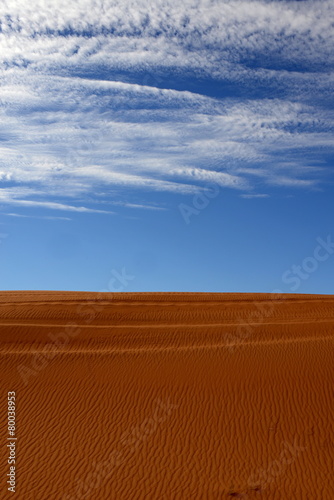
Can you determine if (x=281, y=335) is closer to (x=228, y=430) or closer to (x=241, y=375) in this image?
(x=241, y=375)

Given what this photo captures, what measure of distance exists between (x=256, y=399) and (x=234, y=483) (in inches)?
138

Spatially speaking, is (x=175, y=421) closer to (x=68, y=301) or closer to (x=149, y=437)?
(x=149, y=437)

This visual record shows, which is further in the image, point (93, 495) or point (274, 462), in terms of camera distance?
point (274, 462)

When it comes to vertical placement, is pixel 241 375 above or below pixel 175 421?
above

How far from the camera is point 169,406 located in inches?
542

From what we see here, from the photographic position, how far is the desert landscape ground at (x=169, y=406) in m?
11.0

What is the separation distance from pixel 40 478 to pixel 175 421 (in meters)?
3.70

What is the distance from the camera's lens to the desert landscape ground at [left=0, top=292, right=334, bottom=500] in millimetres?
10992

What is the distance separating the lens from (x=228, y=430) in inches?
501

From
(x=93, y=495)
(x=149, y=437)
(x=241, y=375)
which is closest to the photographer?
(x=93, y=495)

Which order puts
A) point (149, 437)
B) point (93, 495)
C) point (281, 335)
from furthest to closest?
1. point (281, 335)
2. point (149, 437)
3. point (93, 495)

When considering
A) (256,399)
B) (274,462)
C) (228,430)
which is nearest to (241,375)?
(256,399)

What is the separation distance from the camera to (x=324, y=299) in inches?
1019

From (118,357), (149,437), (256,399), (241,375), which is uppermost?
(118,357)
